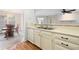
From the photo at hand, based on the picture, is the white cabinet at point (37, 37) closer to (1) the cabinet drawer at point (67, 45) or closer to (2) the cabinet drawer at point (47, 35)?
(2) the cabinet drawer at point (47, 35)

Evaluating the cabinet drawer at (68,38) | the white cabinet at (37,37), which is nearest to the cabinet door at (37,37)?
the white cabinet at (37,37)

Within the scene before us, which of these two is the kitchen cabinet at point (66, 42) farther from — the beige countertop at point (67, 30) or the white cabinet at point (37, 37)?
the white cabinet at point (37, 37)

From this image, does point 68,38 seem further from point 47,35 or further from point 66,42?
point 47,35

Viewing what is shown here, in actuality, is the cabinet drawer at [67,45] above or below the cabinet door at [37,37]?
below

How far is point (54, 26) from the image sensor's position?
173cm

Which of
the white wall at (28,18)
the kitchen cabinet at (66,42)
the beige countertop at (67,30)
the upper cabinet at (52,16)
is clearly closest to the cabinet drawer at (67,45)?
the kitchen cabinet at (66,42)

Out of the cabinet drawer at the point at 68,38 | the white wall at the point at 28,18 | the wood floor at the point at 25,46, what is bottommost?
the wood floor at the point at 25,46

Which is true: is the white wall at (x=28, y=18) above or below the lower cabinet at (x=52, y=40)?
above

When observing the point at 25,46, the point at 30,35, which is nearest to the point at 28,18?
the point at 30,35

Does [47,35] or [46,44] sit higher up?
[47,35]

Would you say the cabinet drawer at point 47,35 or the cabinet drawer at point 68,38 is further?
the cabinet drawer at point 47,35
